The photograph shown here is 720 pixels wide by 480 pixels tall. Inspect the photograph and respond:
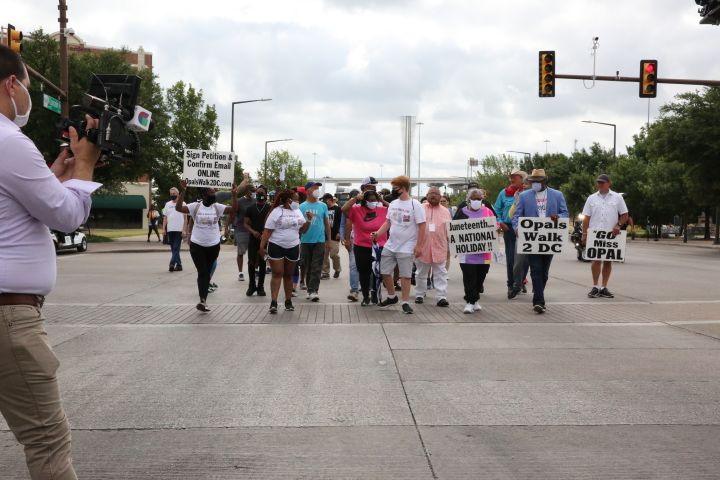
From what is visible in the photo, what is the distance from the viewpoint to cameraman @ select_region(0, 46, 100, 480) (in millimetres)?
2662

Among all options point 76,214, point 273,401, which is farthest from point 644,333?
point 76,214

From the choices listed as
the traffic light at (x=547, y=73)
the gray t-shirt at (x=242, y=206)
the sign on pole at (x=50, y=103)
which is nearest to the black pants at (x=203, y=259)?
the gray t-shirt at (x=242, y=206)

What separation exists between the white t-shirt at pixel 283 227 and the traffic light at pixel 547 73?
12886 millimetres

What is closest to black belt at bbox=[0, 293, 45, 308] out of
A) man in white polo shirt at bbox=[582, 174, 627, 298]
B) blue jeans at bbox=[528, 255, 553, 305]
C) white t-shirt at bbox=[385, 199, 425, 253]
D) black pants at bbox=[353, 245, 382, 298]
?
white t-shirt at bbox=[385, 199, 425, 253]

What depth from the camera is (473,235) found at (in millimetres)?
10703

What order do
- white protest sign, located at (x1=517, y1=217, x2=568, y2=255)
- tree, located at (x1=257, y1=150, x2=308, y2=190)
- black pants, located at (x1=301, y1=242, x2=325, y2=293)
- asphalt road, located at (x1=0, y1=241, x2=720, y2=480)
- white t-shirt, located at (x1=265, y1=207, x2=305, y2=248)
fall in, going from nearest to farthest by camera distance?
asphalt road, located at (x1=0, y1=241, x2=720, y2=480) < white protest sign, located at (x1=517, y1=217, x2=568, y2=255) < white t-shirt, located at (x1=265, y1=207, x2=305, y2=248) < black pants, located at (x1=301, y1=242, x2=325, y2=293) < tree, located at (x1=257, y1=150, x2=308, y2=190)

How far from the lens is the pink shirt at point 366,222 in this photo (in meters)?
11.0

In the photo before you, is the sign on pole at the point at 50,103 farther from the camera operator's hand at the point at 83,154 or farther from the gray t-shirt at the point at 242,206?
the camera operator's hand at the point at 83,154

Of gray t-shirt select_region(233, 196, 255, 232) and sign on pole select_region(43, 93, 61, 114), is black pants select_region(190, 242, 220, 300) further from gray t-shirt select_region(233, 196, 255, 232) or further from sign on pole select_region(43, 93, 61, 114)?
sign on pole select_region(43, 93, 61, 114)

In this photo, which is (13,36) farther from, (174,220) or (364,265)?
(364,265)

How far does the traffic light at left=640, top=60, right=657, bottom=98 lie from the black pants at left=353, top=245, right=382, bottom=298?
13.4 metres

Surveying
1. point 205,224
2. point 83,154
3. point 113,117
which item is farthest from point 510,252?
point 83,154

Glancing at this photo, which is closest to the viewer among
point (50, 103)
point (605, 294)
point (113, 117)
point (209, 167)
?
point (113, 117)

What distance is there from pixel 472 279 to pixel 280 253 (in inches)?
107
